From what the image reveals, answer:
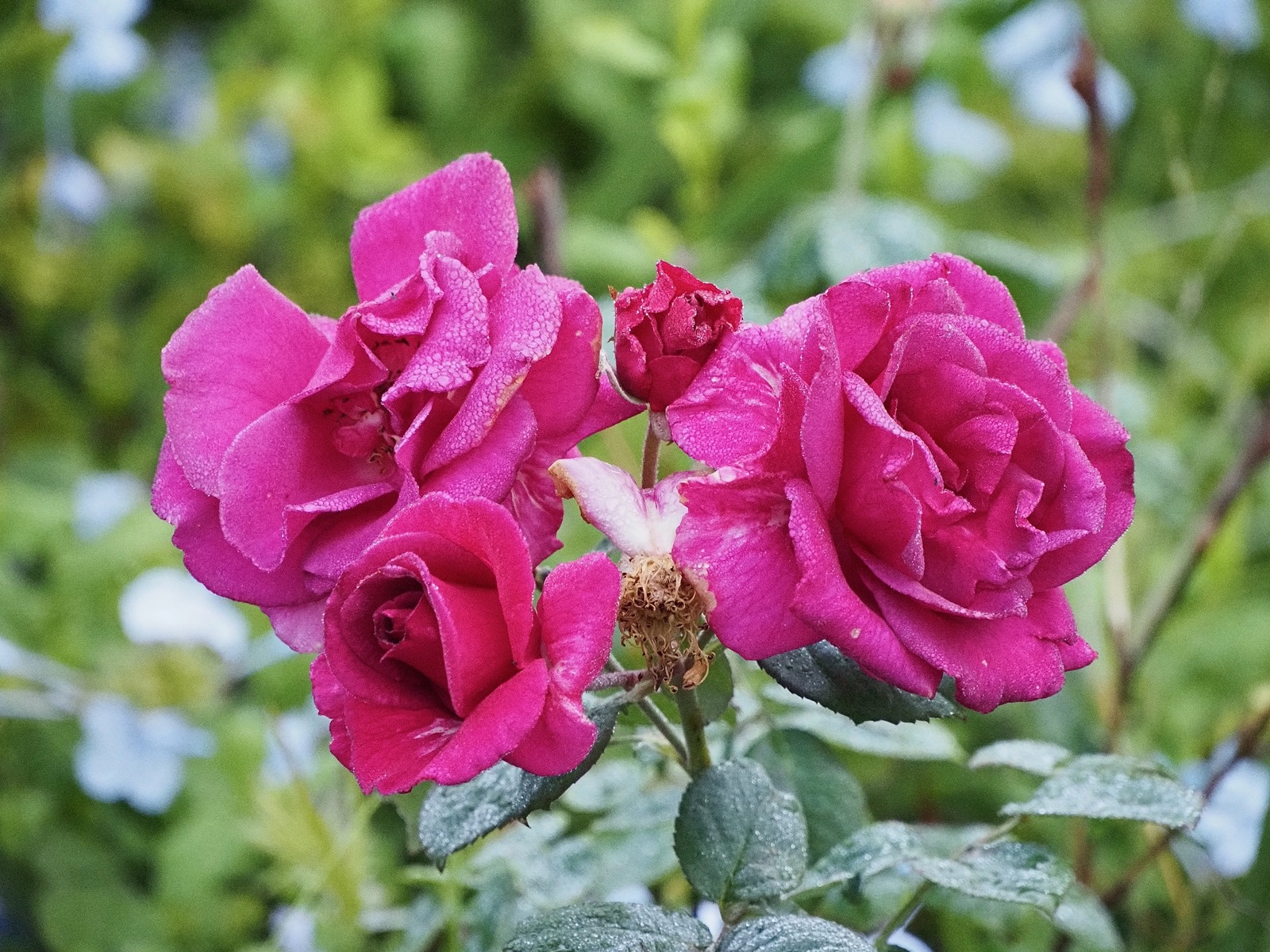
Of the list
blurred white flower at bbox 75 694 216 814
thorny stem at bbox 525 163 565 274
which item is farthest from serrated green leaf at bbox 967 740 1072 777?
blurred white flower at bbox 75 694 216 814

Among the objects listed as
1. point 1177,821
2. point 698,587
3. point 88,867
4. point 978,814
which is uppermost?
point 698,587

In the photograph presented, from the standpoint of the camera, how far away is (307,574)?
1.45 feet

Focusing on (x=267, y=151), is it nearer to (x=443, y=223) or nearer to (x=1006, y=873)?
(x=443, y=223)

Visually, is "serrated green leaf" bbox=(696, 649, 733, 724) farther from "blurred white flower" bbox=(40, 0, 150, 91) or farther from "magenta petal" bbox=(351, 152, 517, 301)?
"blurred white flower" bbox=(40, 0, 150, 91)

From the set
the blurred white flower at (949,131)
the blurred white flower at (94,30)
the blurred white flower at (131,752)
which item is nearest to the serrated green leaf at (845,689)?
the blurred white flower at (131,752)

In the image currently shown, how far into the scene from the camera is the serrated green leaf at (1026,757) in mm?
593

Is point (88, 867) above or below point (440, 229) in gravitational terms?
below

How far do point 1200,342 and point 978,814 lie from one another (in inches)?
33.2

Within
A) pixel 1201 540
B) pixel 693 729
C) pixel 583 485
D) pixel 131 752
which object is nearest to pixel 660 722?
pixel 693 729

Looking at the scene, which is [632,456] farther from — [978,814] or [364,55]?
[364,55]

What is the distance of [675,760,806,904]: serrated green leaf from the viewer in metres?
0.47

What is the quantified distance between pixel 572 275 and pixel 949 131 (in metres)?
0.59

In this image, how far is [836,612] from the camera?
1.23ft

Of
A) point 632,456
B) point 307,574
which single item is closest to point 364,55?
point 632,456
